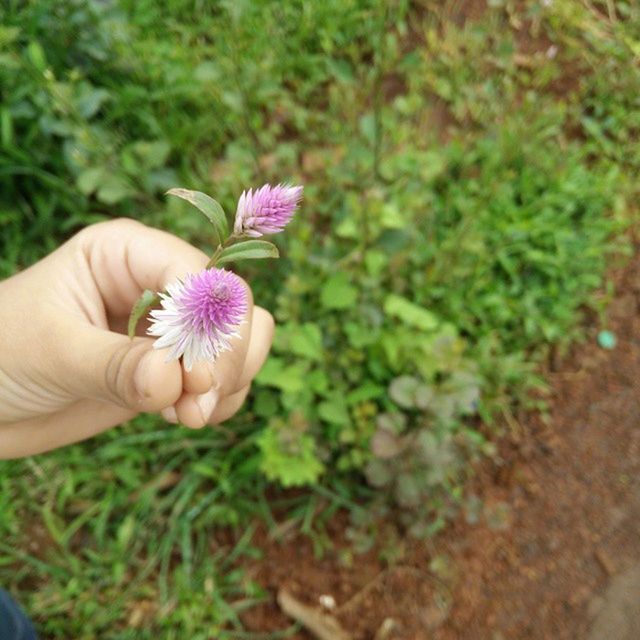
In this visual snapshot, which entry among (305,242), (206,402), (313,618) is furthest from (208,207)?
(313,618)

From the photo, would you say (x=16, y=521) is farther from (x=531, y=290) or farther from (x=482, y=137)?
(x=482, y=137)

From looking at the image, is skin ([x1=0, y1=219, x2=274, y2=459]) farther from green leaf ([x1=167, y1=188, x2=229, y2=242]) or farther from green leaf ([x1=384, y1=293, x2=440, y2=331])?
green leaf ([x1=384, y1=293, x2=440, y2=331])

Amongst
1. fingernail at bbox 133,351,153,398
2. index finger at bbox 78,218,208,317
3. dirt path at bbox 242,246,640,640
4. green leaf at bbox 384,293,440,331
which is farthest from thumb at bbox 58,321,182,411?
dirt path at bbox 242,246,640,640

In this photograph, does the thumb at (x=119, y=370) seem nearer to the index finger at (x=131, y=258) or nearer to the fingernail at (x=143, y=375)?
the fingernail at (x=143, y=375)

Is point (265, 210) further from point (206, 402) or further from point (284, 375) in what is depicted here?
point (284, 375)

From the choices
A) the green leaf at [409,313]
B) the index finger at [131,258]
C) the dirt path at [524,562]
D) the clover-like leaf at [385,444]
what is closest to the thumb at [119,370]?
the index finger at [131,258]

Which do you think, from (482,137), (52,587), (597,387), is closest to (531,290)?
(597,387)

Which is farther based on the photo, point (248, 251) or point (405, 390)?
point (405, 390)
